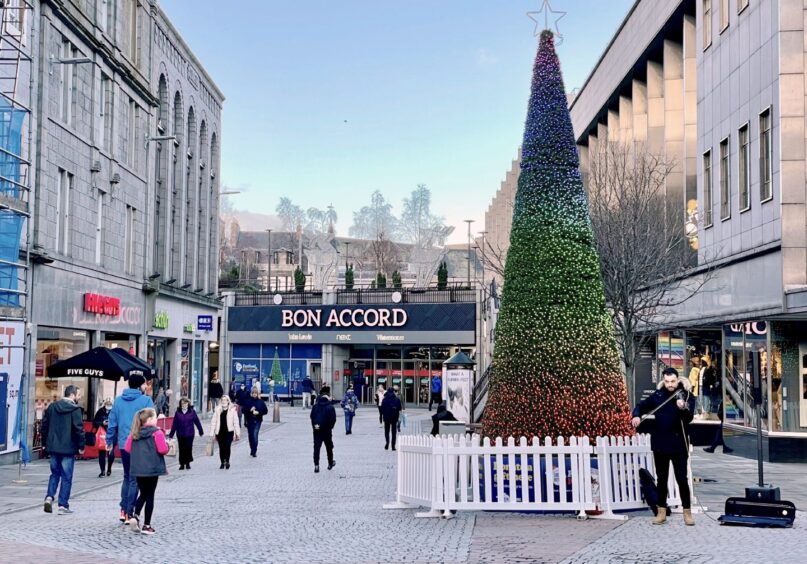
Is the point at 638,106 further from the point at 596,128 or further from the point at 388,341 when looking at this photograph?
the point at 388,341

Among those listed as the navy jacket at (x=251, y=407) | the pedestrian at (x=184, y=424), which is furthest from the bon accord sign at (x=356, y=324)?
the pedestrian at (x=184, y=424)

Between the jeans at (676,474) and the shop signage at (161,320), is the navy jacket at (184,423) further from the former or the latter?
the shop signage at (161,320)

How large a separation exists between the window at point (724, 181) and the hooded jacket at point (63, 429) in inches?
687

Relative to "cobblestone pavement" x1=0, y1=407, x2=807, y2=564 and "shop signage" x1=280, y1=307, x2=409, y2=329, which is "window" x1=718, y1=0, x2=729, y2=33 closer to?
"cobblestone pavement" x1=0, y1=407, x2=807, y2=564

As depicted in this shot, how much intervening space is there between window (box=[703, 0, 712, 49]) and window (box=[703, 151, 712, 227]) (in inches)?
120

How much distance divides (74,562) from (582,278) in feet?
23.3

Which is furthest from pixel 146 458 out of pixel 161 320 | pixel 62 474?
pixel 161 320

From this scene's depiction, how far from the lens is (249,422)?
22.8 metres

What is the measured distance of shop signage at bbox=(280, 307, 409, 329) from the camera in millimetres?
54531

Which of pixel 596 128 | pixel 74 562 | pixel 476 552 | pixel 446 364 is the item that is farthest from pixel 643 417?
pixel 596 128

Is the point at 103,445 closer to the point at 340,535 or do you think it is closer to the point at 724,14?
the point at 340,535

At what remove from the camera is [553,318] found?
1274 cm

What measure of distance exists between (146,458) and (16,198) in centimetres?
1162

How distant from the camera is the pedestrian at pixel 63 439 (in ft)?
41.0
